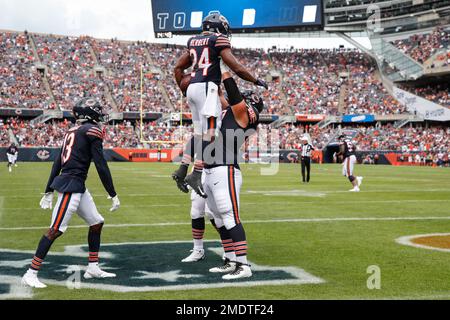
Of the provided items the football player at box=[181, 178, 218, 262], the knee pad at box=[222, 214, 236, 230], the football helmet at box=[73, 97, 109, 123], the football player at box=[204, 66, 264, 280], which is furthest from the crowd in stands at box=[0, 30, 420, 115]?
the knee pad at box=[222, 214, 236, 230]

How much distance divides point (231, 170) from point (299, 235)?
3008 millimetres

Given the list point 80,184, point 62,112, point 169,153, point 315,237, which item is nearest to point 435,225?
point 315,237

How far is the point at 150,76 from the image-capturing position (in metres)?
57.9

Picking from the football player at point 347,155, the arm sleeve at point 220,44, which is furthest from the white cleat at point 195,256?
the football player at point 347,155

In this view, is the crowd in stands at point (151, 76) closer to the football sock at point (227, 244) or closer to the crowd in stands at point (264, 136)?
the crowd in stands at point (264, 136)

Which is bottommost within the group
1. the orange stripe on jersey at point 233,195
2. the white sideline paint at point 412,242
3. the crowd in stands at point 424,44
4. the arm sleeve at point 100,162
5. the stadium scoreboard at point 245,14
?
the white sideline paint at point 412,242

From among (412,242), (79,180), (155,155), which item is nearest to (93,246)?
(79,180)

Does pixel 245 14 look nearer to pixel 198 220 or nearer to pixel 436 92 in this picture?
pixel 436 92

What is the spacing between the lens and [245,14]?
58312 millimetres

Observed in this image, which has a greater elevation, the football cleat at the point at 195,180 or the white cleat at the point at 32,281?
the football cleat at the point at 195,180

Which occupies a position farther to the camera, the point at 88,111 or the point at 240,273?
the point at 88,111

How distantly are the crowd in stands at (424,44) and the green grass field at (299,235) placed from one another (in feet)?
132

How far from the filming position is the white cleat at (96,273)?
19.2 ft

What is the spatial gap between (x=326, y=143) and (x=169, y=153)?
14568mm
